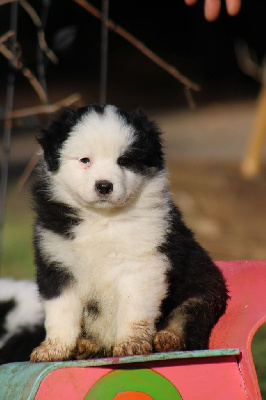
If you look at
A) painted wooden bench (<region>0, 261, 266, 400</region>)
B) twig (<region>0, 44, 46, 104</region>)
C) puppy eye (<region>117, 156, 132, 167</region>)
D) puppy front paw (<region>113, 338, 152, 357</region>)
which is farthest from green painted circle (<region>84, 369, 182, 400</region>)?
twig (<region>0, 44, 46, 104</region>)

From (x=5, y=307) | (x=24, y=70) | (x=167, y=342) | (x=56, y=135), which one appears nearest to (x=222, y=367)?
(x=167, y=342)

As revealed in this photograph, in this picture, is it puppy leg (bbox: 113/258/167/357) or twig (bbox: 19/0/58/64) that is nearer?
puppy leg (bbox: 113/258/167/357)

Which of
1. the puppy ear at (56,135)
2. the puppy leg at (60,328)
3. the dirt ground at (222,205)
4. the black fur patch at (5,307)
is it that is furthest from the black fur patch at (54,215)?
the dirt ground at (222,205)

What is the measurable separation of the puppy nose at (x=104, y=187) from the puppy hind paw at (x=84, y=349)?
0.60 m

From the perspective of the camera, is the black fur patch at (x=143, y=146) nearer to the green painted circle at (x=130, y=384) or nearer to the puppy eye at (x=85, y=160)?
A: the puppy eye at (x=85, y=160)

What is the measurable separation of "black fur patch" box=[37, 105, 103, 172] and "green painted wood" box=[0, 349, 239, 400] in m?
0.80

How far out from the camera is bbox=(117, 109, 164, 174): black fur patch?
2846 millimetres

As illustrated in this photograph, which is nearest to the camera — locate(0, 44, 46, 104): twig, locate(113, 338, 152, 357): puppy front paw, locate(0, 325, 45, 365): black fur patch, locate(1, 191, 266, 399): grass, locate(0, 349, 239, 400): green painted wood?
locate(0, 349, 239, 400): green painted wood

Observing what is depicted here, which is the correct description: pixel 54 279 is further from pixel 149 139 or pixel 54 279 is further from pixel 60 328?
pixel 149 139

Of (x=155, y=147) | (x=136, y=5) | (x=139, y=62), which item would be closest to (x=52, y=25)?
(x=136, y=5)

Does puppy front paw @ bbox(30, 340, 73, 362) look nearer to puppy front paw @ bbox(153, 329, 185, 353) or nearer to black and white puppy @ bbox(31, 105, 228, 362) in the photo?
black and white puppy @ bbox(31, 105, 228, 362)

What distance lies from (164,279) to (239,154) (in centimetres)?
918

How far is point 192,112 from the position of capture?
1684cm

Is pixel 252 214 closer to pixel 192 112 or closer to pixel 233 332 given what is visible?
pixel 233 332
